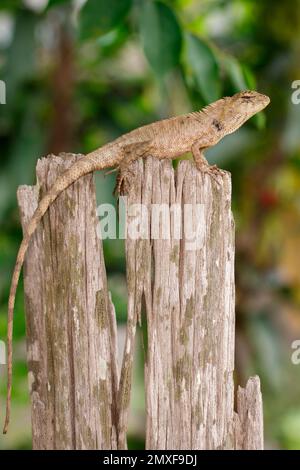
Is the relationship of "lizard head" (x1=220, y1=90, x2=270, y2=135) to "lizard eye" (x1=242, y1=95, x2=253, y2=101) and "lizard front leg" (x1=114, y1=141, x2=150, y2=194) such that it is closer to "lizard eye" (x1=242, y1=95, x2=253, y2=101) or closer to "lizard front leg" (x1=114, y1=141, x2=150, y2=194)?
"lizard eye" (x1=242, y1=95, x2=253, y2=101)

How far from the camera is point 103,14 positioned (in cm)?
271

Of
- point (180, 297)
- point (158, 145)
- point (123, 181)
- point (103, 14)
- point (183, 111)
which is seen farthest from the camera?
point (183, 111)

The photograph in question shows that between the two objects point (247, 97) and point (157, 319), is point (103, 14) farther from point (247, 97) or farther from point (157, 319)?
point (157, 319)

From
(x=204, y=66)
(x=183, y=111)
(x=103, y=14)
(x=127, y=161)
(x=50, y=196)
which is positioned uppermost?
(x=183, y=111)

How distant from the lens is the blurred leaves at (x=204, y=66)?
267cm

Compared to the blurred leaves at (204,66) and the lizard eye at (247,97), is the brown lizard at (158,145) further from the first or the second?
the blurred leaves at (204,66)

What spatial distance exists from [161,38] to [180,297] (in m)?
0.96

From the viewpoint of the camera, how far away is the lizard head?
102 inches

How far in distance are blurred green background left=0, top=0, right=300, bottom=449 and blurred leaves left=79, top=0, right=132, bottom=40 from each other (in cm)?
145

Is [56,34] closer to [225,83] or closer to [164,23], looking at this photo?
[225,83]

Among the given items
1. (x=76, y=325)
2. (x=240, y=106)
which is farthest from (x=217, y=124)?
(x=76, y=325)

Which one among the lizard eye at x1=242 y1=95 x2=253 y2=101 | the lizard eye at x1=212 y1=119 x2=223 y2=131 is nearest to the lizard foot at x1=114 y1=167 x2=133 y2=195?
the lizard eye at x1=212 y1=119 x2=223 y2=131

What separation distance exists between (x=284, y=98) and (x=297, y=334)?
1.94 metres

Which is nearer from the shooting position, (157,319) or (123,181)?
(157,319)
